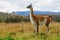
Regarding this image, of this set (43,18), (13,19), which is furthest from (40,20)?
(13,19)

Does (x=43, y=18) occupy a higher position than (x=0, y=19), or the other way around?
(x=43, y=18)

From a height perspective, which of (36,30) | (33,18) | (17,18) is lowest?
(17,18)

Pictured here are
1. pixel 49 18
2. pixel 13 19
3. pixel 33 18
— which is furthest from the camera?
pixel 13 19

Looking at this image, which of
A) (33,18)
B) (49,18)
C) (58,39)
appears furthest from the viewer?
(49,18)

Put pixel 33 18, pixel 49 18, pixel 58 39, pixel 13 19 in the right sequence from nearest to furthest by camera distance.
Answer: pixel 58 39, pixel 33 18, pixel 49 18, pixel 13 19

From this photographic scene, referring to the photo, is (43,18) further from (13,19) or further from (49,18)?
(13,19)

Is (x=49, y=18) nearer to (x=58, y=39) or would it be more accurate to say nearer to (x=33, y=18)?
(x=33, y=18)

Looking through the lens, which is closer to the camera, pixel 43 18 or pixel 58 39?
pixel 58 39

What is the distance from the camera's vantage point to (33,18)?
49.8 feet

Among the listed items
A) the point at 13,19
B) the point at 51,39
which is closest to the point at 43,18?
the point at 51,39

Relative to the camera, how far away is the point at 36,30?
1557 centimetres

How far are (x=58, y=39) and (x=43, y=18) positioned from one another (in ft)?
13.8

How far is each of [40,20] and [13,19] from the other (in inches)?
624

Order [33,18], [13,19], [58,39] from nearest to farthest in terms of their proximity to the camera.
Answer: [58,39] → [33,18] → [13,19]
